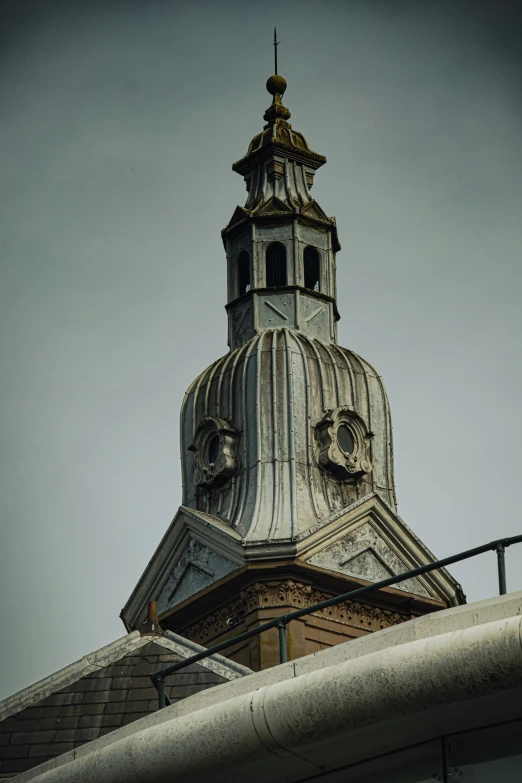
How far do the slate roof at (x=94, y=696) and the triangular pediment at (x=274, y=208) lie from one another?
2306 centimetres

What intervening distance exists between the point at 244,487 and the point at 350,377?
3350mm

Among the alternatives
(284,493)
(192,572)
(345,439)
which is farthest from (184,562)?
(345,439)

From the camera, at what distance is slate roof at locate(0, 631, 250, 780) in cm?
2095

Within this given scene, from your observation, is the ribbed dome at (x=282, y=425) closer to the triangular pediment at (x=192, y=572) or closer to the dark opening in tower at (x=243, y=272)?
the triangular pediment at (x=192, y=572)

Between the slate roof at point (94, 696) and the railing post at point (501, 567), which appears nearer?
the railing post at point (501, 567)

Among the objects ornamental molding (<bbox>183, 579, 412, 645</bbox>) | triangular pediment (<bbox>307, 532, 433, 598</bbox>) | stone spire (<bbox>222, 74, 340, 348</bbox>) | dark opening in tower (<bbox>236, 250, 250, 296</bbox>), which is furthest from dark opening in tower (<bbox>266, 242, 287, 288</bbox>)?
ornamental molding (<bbox>183, 579, 412, 645</bbox>)

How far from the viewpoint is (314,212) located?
146ft

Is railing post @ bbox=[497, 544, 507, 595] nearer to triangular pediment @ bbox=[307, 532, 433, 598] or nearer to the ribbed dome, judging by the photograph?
triangular pediment @ bbox=[307, 532, 433, 598]

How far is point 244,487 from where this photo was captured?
1585 inches

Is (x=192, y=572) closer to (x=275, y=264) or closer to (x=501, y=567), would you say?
(x=275, y=264)

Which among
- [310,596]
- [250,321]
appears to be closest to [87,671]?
[310,596]

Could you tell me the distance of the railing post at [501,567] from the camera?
1538cm

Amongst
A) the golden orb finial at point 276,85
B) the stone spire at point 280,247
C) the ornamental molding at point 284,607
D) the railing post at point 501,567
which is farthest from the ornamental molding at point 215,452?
the railing post at point 501,567

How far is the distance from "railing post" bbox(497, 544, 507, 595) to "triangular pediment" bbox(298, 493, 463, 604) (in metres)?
22.8
